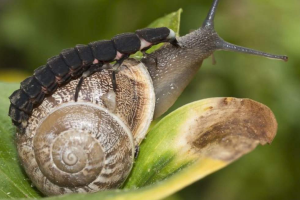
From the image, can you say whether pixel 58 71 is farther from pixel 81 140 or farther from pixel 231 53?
pixel 231 53

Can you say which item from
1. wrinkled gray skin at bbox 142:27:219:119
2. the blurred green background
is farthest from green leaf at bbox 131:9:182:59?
the blurred green background

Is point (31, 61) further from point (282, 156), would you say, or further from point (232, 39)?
point (282, 156)

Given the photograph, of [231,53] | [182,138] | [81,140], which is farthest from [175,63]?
[231,53]

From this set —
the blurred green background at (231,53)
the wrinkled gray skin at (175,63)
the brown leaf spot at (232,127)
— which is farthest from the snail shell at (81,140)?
the blurred green background at (231,53)

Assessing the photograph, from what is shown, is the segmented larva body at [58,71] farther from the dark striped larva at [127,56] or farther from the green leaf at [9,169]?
the green leaf at [9,169]

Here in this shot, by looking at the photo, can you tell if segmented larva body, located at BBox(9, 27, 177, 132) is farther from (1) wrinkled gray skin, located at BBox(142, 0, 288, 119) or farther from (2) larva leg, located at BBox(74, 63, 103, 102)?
(1) wrinkled gray skin, located at BBox(142, 0, 288, 119)

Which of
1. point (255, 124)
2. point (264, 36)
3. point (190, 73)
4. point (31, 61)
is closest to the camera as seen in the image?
point (255, 124)

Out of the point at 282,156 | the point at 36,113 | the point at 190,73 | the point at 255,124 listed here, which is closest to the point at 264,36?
the point at 282,156
